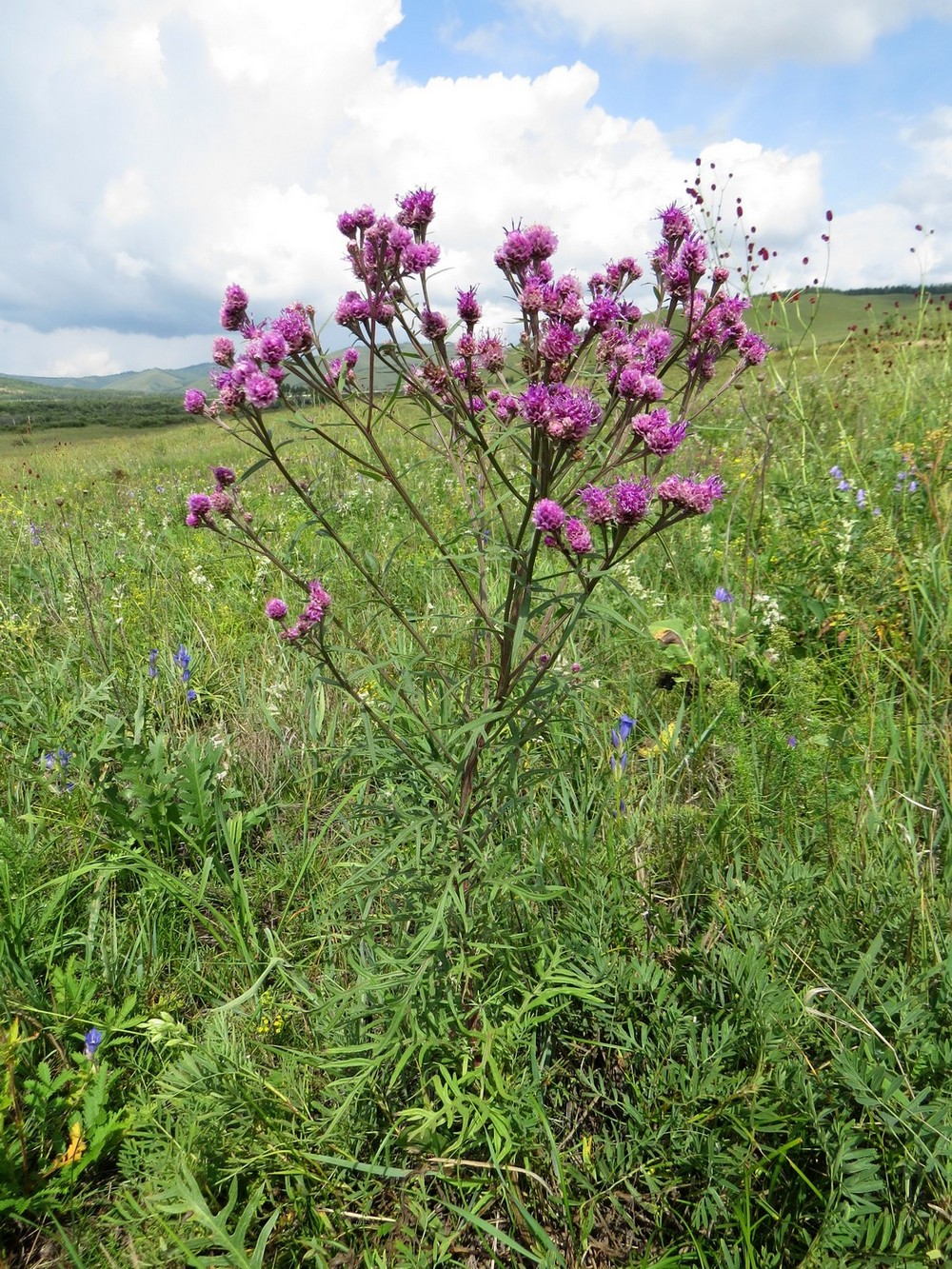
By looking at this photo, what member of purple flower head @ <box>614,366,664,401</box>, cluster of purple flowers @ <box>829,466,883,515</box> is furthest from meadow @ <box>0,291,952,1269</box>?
cluster of purple flowers @ <box>829,466,883,515</box>

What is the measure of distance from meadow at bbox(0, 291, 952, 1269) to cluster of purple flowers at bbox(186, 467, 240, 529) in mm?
409

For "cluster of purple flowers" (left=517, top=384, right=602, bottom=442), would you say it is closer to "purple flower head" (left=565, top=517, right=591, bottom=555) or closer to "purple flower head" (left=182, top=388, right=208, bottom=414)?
"purple flower head" (left=565, top=517, right=591, bottom=555)

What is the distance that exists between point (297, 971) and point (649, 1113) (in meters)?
1.08

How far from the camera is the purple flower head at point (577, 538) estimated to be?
4.63ft

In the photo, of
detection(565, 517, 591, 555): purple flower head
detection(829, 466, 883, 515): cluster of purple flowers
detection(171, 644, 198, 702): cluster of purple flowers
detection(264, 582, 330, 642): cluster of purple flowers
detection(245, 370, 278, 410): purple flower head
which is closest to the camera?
detection(565, 517, 591, 555): purple flower head

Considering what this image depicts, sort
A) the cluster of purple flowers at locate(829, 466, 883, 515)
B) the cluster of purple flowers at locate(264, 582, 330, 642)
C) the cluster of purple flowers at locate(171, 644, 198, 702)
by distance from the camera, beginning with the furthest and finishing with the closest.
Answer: the cluster of purple flowers at locate(829, 466, 883, 515), the cluster of purple flowers at locate(171, 644, 198, 702), the cluster of purple flowers at locate(264, 582, 330, 642)

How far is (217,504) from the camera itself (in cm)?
181

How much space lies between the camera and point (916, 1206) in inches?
50.8

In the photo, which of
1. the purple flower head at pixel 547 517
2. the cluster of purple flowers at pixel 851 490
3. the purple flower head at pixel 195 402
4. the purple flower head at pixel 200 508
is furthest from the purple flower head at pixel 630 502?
the cluster of purple flowers at pixel 851 490

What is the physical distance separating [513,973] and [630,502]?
1193mm

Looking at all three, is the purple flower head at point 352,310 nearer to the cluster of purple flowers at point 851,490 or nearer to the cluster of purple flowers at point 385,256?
the cluster of purple flowers at point 385,256

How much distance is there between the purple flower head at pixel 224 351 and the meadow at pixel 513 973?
2.57 feet

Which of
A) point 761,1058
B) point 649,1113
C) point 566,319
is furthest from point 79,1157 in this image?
point 566,319

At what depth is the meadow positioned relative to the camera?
1.41m
